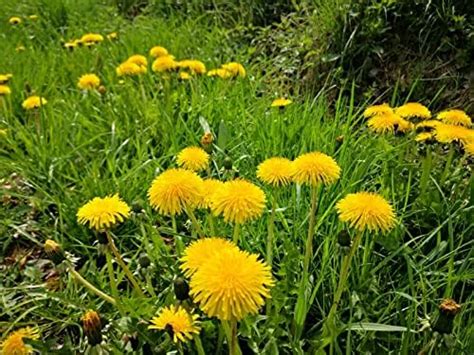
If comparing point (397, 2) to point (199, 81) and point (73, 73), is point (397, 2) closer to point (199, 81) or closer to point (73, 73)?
point (199, 81)

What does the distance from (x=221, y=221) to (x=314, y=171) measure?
1.65 ft

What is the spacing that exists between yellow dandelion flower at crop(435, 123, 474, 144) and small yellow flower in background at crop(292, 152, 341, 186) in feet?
1.56

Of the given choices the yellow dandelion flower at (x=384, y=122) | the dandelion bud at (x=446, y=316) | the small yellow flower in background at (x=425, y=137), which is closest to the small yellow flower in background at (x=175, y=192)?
the dandelion bud at (x=446, y=316)

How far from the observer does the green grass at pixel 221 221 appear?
116 cm

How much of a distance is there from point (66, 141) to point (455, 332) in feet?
5.00

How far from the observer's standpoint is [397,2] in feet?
8.84

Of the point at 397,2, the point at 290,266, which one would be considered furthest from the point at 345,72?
the point at 290,266

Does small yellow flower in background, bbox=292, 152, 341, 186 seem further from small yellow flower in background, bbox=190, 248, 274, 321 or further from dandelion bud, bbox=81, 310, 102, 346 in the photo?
dandelion bud, bbox=81, 310, 102, 346

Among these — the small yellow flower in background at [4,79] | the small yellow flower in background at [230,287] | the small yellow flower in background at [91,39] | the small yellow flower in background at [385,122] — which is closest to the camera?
the small yellow flower in background at [230,287]

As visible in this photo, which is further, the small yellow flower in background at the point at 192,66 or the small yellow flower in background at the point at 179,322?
the small yellow flower in background at the point at 192,66

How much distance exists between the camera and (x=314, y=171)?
3.56ft

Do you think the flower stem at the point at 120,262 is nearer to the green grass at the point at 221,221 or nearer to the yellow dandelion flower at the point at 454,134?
the green grass at the point at 221,221

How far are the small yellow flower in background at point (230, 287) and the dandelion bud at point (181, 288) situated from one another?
123 mm

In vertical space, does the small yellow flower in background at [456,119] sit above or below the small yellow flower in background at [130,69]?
above
